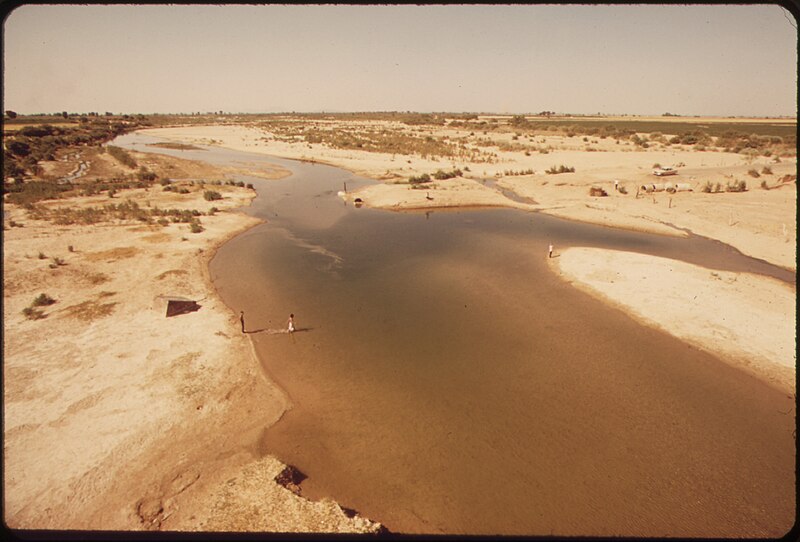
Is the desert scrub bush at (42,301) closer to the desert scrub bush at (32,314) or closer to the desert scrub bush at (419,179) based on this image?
the desert scrub bush at (32,314)

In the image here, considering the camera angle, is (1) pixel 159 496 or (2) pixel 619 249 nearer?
(1) pixel 159 496

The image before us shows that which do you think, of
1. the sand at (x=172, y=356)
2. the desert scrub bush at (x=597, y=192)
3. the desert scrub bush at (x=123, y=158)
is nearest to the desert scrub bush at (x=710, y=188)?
the sand at (x=172, y=356)

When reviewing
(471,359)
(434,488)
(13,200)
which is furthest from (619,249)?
(13,200)

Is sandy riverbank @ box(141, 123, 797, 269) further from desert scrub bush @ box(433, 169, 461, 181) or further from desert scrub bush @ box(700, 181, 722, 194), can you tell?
desert scrub bush @ box(433, 169, 461, 181)

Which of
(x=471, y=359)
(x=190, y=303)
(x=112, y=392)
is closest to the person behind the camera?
(x=112, y=392)

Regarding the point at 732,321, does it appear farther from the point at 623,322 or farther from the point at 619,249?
the point at 619,249

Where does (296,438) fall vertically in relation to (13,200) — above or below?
below
